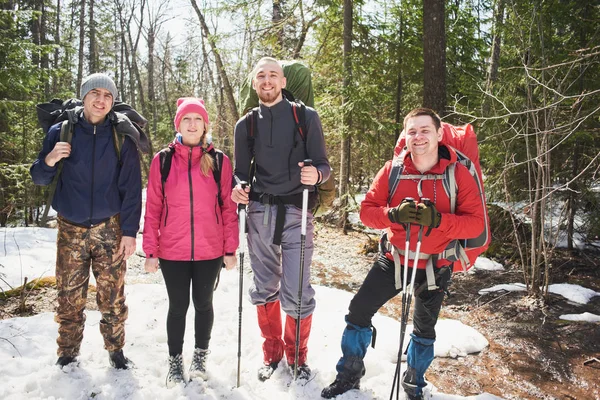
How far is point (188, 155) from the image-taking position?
3.22 metres

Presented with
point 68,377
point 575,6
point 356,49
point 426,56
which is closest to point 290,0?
Answer: point 356,49

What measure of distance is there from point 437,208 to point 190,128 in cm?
209

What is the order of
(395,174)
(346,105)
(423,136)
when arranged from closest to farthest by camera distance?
1. (423,136)
2. (395,174)
3. (346,105)

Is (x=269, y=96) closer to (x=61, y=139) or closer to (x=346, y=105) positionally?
(x=61, y=139)

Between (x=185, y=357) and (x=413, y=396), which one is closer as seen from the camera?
(x=413, y=396)

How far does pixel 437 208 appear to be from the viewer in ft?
9.57

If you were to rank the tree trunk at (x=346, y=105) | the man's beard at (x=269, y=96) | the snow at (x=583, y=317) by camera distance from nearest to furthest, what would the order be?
the man's beard at (x=269, y=96)
the snow at (x=583, y=317)
the tree trunk at (x=346, y=105)

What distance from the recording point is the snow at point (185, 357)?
10.3 ft

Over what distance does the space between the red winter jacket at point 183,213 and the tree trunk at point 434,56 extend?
5.39 meters

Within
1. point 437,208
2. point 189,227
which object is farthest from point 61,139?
point 437,208

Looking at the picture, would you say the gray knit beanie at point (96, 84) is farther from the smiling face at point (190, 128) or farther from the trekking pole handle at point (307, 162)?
the trekking pole handle at point (307, 162)

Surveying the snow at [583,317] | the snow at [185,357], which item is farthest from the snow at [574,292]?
the snow at [185,357]

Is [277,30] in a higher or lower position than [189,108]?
higher

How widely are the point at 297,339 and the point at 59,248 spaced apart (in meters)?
2.16
